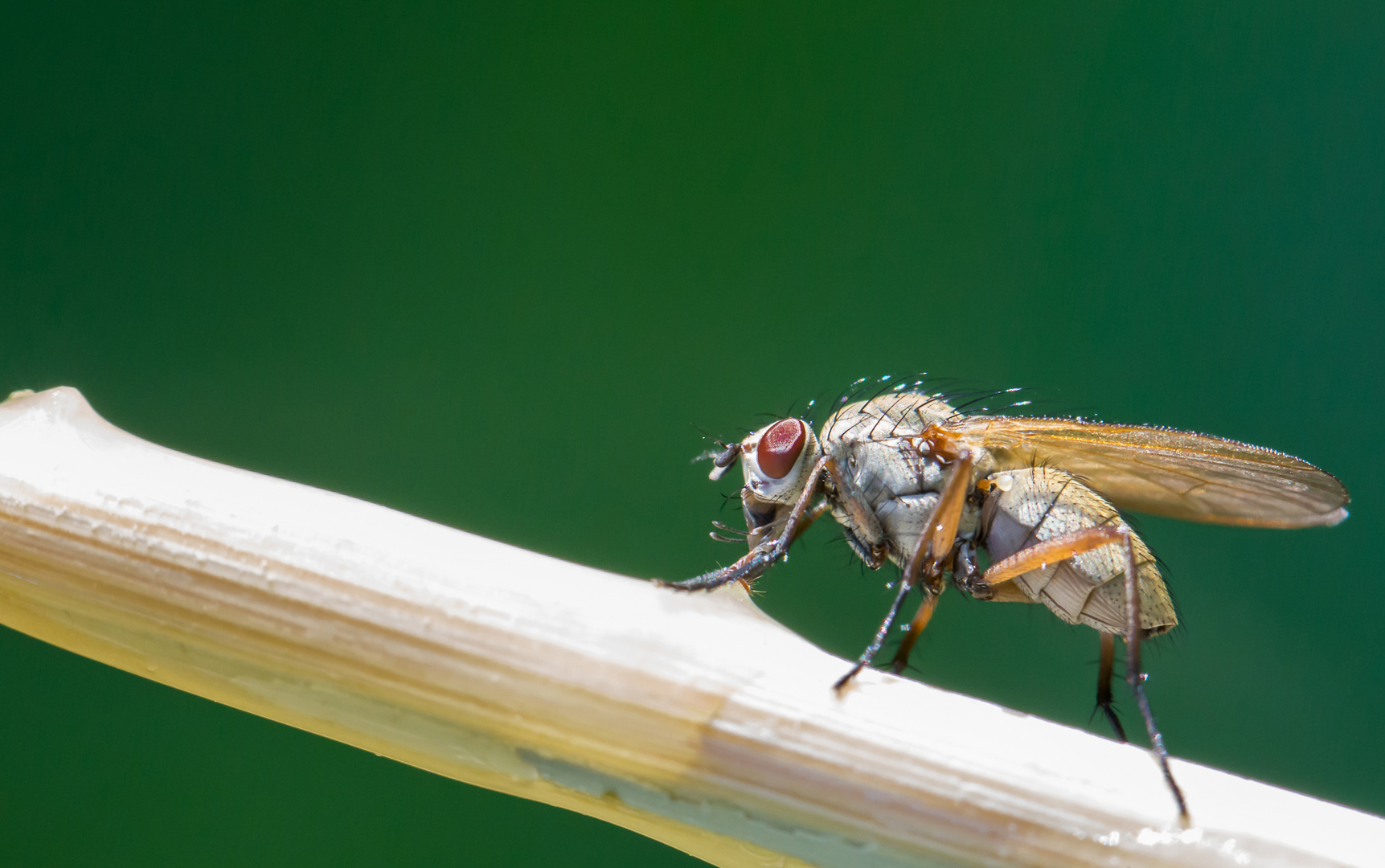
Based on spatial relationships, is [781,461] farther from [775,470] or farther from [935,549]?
[935,549]

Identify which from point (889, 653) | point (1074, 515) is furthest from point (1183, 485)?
point (889, 653)

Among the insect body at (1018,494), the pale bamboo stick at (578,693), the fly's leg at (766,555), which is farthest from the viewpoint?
the insect body at (1018,494)

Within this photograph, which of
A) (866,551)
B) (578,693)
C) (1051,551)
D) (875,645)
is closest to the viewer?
(578,693)

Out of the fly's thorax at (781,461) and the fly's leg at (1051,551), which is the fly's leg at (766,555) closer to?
the fly's thorax at (781,461)

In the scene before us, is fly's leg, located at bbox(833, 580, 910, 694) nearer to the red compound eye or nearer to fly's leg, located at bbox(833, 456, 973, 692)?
fly's leg, located at bbox(833, 456, 973, 692)

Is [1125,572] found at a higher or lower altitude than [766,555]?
lower

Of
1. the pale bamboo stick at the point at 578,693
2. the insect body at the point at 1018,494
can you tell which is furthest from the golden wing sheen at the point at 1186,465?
the pale bamboo stick at the point at 578,693

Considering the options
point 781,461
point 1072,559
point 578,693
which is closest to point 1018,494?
point 1072,559
